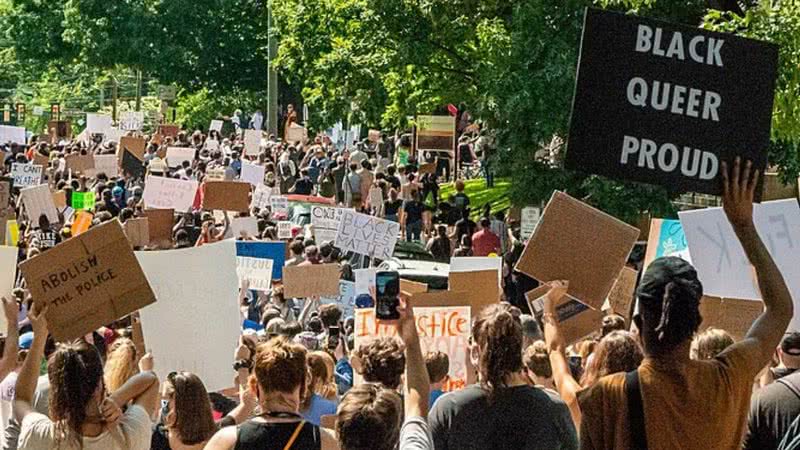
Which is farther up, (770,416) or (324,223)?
(770,416)

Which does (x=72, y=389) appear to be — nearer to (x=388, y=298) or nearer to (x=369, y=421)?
(x=388, y=298)

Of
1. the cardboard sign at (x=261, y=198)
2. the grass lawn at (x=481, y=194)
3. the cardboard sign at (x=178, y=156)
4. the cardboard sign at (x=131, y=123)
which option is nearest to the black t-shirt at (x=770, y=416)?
the cardboard sign at (x=261, y=198)

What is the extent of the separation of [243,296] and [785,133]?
505cm

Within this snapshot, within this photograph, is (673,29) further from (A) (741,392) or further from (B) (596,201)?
(B) (596,201)

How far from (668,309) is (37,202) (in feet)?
50.1

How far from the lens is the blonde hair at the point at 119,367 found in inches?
275

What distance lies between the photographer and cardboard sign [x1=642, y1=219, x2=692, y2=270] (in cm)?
968

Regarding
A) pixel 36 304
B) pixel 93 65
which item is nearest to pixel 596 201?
pixel 36 304

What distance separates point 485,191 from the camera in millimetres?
34625

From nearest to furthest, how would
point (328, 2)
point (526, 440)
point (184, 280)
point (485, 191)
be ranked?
point (526, 440)
point (184, 280)
point (328, 2)
point (485, 191)

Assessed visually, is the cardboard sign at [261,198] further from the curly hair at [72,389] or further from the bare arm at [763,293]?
the bare arm at [763,293]

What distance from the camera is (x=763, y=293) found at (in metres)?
4.59

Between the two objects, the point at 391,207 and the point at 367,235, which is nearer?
the point at 367,235

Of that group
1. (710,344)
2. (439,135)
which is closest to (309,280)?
(710,344)
